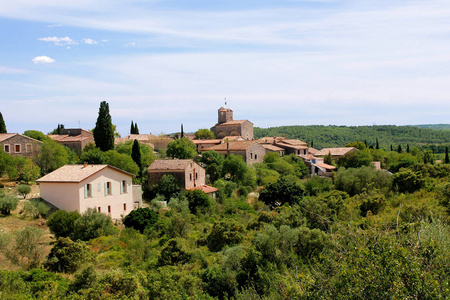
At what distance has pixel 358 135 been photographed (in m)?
138

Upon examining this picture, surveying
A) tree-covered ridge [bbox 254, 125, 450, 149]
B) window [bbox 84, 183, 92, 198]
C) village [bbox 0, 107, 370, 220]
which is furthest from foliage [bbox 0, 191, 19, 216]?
tree-covered ridge [bbox 254, 125, 450, 149]

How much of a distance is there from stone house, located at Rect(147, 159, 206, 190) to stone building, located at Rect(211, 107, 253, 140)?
92.7 ft

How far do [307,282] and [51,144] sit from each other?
113 ft

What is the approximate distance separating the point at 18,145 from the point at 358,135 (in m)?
117

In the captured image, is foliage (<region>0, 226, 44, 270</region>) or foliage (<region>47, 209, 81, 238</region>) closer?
foliage (<region>0, 226, 44, 270</region>)

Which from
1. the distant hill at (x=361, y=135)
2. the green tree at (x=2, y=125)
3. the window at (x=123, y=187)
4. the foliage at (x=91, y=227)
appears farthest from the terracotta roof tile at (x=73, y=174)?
the distant hill at (x=361, y=135)

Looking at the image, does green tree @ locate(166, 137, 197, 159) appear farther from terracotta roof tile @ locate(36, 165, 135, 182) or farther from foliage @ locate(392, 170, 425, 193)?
foliage @ locate(392, 170, 425, 193)

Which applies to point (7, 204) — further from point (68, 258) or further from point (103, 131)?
point (103, 131)

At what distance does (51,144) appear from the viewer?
39438 mm

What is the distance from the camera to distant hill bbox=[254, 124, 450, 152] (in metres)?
126

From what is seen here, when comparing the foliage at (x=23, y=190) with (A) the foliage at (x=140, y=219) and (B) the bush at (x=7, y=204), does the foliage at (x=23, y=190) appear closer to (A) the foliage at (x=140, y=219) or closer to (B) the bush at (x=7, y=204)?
(B) the bush at (x=7, y=204)

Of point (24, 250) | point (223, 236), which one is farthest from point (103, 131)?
point (24, 250)

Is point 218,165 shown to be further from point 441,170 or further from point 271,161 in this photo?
point 441,170

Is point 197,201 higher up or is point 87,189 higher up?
point 87,189
